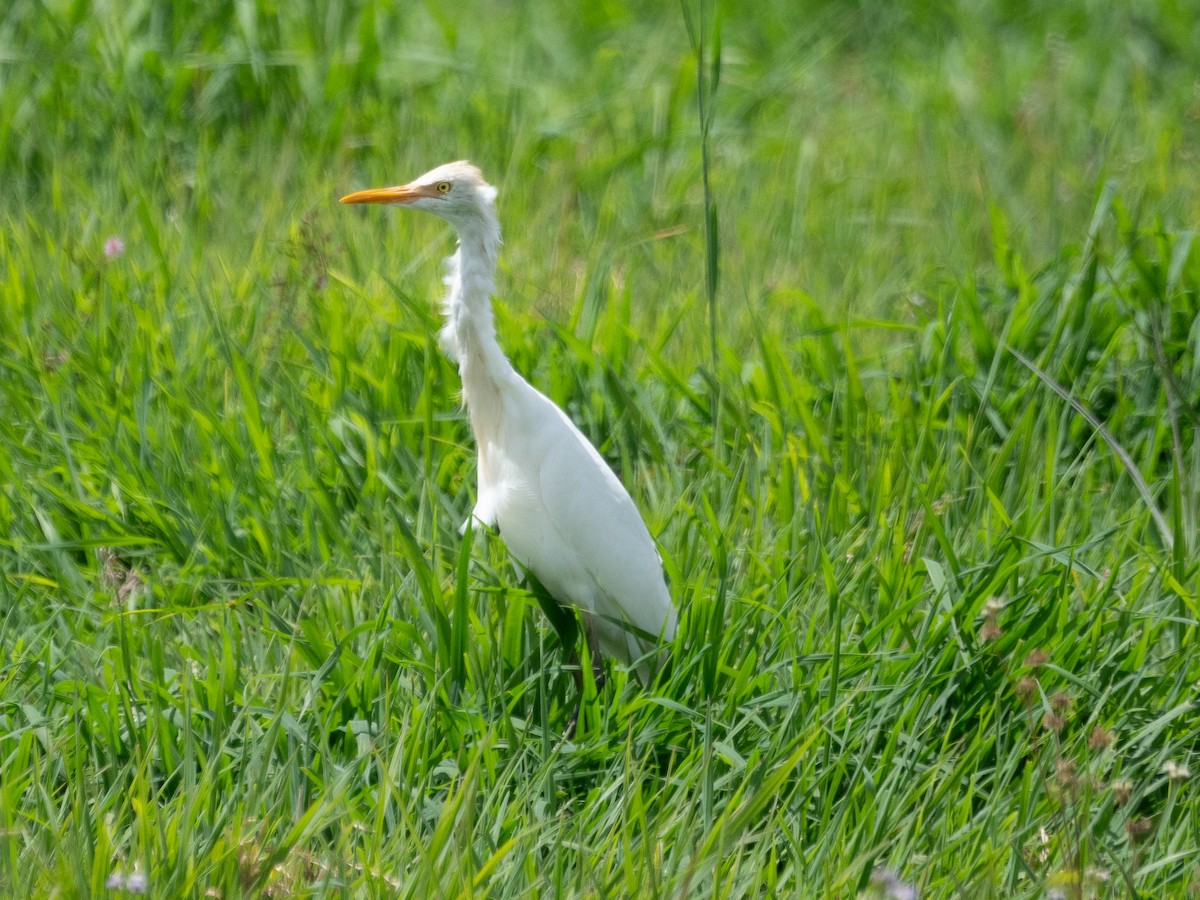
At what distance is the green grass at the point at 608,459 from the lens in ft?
6.79

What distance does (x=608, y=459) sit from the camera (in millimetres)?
3453

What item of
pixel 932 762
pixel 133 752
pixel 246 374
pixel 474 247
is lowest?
pixel 932 762

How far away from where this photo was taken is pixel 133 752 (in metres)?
2.15

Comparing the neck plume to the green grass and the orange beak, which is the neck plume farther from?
the green grass

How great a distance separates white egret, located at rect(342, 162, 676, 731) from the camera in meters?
2.68

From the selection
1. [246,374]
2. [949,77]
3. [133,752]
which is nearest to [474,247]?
[246,374]

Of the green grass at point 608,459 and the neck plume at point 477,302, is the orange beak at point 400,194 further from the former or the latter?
the green grass at point 608,459

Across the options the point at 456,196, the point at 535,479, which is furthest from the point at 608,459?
the point at 456,196

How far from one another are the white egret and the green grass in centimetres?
13

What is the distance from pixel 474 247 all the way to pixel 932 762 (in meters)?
1.36

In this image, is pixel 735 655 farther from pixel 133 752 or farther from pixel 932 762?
pixel 133 752

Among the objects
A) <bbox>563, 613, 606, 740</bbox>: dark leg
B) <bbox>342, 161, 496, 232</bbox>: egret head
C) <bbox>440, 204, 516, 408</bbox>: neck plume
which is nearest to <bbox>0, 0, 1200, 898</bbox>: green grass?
<bbox>563, 613, 606, 740</bbox>: dark leg

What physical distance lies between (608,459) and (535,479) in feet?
2.53

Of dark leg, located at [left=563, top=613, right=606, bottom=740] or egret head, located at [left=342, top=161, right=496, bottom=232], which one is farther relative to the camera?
egret head, located at [left=342, top=161, right=496, bottom=232]
